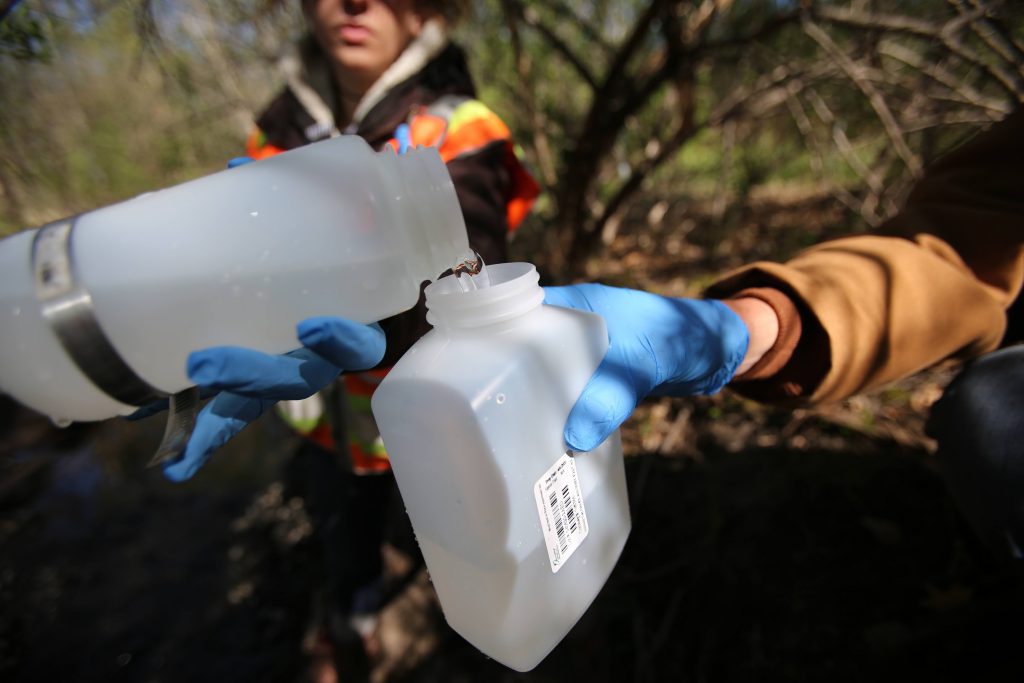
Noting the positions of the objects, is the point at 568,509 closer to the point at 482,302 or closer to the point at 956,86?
the point at 482,302

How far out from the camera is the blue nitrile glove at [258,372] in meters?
0.70

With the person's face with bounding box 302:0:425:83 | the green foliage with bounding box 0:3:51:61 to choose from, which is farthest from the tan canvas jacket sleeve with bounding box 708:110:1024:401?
Answer: the green foliage with bounding box 0:3:51:61

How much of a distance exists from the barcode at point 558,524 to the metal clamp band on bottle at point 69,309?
718mm

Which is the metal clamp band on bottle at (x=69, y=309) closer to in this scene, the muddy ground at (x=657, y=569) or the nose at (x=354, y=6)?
the nose at (x=354, y=6)

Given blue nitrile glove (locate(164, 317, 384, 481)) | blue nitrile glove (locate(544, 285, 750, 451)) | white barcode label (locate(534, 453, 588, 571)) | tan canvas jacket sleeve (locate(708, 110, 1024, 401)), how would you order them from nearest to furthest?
blue nitrile glove (locate(164, 317, 384, 481))
white barcode label (locate(534, 453, 588, 571))
blue nitrile glove (locate(544, 285, 750, 451))
tan canvas jacket sleeve (locate(708, 110, 1024, 401))

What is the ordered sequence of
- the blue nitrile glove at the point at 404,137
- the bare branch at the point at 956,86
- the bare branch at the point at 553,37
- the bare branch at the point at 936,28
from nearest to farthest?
the blue nitrile glove at the point at 404,137, the bare branch at the point at 936,28, the bare branch at the point at 956,86, the bare branch at the point at 553,37

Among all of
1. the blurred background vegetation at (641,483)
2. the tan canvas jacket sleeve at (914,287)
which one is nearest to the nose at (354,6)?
the blurred background vegetation at (641,483)

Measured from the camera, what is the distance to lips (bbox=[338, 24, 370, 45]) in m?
1.39

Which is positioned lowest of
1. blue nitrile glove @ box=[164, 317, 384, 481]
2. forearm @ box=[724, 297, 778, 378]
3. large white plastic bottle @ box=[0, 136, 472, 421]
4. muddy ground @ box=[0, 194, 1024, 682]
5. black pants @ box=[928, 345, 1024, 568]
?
muddy ground @ box=[0, 194, 1024, 682]

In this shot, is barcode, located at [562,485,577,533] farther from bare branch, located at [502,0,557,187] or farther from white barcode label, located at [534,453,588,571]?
bare branch, located at [502,0,557,187]

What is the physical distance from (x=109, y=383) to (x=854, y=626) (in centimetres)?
202

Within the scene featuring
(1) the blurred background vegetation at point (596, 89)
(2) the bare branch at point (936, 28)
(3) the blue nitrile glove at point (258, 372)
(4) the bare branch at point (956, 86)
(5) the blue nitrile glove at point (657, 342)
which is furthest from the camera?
(4) the bare branch at point (956, 86)

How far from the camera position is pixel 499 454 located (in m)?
0.80

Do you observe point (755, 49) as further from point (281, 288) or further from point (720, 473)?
point (281, 288)
